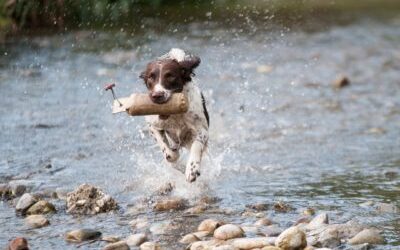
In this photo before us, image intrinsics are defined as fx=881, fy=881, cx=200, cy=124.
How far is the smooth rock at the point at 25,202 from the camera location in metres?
5.96

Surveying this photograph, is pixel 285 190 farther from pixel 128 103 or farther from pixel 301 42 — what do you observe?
pixel 301 42

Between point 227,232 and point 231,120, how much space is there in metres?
4.24

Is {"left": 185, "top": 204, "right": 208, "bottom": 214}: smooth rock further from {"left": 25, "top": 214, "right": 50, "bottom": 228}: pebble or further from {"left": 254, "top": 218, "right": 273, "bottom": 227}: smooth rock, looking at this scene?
{"left": 25, "top": 214, "right": 50, "bottom": 228}: pebble

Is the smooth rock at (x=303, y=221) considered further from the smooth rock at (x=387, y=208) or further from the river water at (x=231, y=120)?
the smooth rock at (x=387, y=208)

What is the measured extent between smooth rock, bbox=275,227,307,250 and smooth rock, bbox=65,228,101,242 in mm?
1164

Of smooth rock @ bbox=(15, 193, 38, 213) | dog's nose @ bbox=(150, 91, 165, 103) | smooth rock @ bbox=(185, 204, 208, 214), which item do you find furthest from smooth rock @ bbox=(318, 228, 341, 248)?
smooth rock @ bbox=(15, 193, 38, 213)

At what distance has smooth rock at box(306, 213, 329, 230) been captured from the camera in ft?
17.3

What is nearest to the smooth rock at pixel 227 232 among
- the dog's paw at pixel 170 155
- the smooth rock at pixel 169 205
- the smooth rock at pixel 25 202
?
the smooth rock at pixel 169 205

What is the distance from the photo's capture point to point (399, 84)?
36.6 feet

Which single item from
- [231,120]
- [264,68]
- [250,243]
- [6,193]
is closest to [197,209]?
[250,243]

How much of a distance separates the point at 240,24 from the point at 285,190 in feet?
28.7

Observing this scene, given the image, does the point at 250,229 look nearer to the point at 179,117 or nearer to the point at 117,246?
the point at 117,246

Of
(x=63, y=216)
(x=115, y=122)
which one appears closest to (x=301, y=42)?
(x=115, y=122)

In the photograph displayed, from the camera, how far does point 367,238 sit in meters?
4.98
